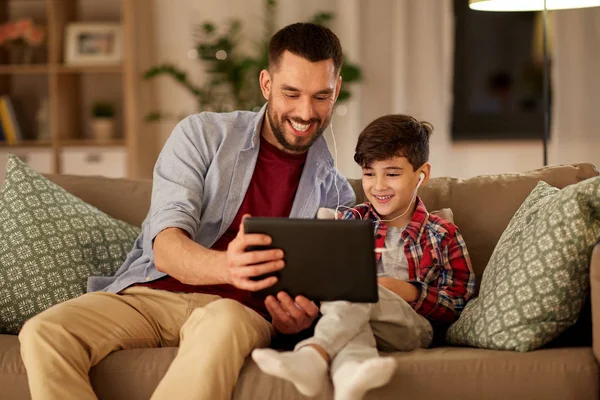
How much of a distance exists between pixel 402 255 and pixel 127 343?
0.74 m

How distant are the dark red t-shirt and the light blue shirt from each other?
2 centimetres

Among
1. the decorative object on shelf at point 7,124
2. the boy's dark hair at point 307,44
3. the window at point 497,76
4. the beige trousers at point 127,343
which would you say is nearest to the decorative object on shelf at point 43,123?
the decorative object on shelf at point 7,124

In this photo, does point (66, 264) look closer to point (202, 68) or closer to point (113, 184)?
point (113, 184)

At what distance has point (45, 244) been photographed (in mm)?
2213

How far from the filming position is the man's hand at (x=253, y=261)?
1.70 meters

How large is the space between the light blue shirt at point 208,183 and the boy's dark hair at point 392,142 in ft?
0.55

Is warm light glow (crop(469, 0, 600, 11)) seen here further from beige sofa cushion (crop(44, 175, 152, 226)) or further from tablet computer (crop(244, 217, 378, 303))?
tablet computer (crop(244, 217, 378, 303))

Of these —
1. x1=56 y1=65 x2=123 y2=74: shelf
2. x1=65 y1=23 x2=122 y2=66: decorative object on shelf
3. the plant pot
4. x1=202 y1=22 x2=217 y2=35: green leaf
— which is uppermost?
x1=202 y1=22 x2=217 y2=35: green leaf

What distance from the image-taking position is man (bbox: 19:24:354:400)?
1.73 m

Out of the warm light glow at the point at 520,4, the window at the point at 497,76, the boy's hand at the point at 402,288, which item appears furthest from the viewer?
the window at the point at 497,76

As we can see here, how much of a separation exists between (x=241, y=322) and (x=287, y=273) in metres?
0.15

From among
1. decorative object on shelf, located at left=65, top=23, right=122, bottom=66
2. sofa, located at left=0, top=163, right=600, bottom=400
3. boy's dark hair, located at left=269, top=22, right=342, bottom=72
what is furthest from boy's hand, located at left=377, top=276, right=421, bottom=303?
decorative object on shelf, located at left=65, top=23, right=122, bottom=66

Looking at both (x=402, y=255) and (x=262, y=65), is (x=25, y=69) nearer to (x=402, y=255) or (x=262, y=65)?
(x=262, y=65)

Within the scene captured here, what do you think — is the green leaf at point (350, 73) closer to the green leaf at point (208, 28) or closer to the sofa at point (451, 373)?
the green leaf at point (208, 28)
